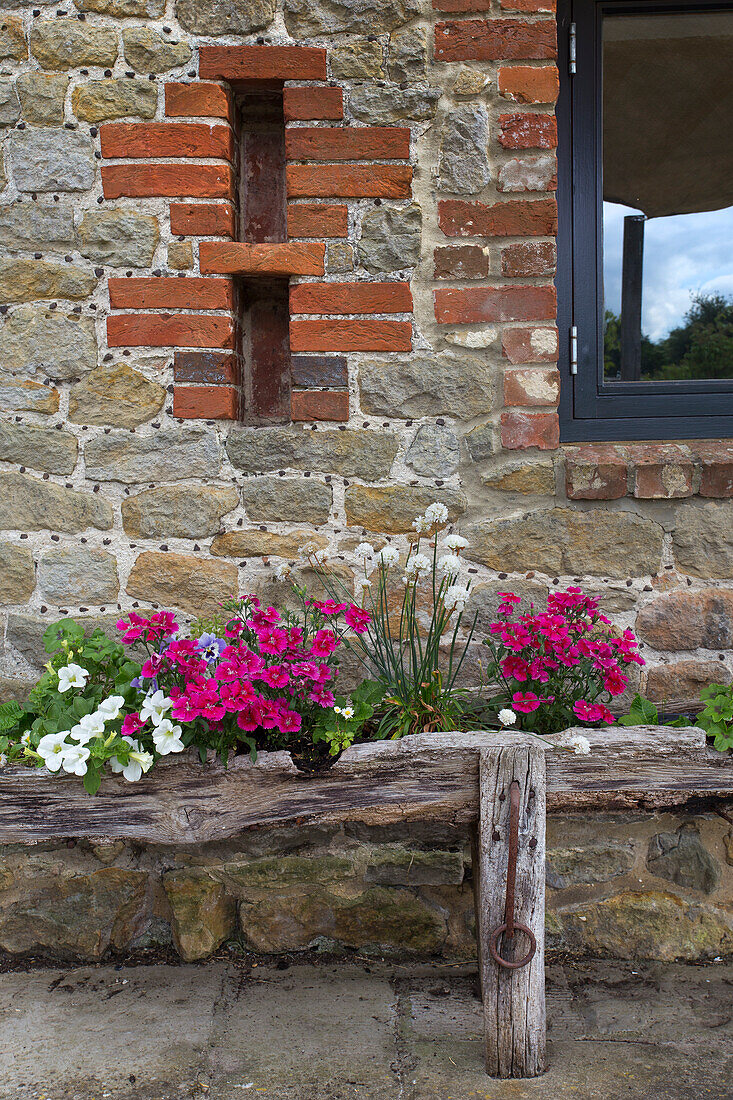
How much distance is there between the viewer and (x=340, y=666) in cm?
215

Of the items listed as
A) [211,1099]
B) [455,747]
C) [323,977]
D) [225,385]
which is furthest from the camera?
[225,385]

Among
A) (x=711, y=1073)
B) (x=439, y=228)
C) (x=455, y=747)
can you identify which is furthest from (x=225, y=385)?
(x=711, y=1073)

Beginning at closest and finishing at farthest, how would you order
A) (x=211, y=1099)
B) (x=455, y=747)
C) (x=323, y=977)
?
(x=211, y=1099) → (x=455, y=747) → (x=323, y=977)

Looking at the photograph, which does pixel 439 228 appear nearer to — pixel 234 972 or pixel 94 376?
pixel 94 376

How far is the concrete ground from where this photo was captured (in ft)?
5.17

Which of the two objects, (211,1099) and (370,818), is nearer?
(211,1099)

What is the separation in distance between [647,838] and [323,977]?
2.99 feet

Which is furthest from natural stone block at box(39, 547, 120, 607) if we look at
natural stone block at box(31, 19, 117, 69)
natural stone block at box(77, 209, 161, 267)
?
natural stone block at box(31, 19, 117, 69)

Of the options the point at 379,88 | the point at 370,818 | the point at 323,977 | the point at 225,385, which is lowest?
the point at 323,977

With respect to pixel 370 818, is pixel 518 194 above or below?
above

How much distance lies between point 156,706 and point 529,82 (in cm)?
188

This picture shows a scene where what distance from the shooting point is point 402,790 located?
5.47 ft

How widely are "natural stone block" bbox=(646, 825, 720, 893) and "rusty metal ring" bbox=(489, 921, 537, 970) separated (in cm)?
59

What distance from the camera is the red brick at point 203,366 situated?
2.09 meters
